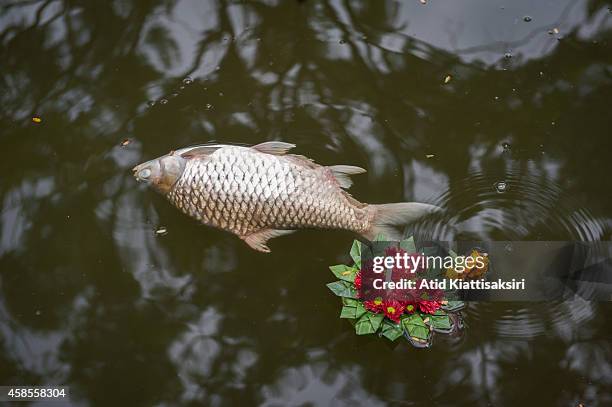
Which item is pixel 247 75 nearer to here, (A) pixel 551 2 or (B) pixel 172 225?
(B) pixel 172 225

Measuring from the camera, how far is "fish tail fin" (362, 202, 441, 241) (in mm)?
3080

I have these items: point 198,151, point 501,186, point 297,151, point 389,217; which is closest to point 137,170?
point 198,151

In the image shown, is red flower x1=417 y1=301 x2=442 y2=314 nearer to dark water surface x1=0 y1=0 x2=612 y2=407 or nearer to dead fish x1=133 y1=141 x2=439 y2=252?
dark water surface x1=0 y1=0 x2=612 y2=407

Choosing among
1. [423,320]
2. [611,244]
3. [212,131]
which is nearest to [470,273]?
[423,320]

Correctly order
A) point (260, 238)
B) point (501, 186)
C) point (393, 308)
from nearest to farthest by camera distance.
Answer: point (393, 308) < point (260, 238) < point (501, 186)

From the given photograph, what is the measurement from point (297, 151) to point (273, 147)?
165mm

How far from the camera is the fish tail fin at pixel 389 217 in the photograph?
3.08 metres

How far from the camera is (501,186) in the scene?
10.5ft

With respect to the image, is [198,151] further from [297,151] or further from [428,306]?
[428,306]

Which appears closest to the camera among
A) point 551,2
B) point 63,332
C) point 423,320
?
Answer: point 423,320

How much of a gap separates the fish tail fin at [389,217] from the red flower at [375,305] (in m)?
0.30

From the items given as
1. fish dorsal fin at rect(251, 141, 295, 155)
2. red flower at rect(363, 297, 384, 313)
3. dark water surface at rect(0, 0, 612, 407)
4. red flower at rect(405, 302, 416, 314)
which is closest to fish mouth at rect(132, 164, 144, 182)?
dark water surface at rect(0, 0, 612, 407)

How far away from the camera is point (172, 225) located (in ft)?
10.7

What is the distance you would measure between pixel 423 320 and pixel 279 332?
70 cm
